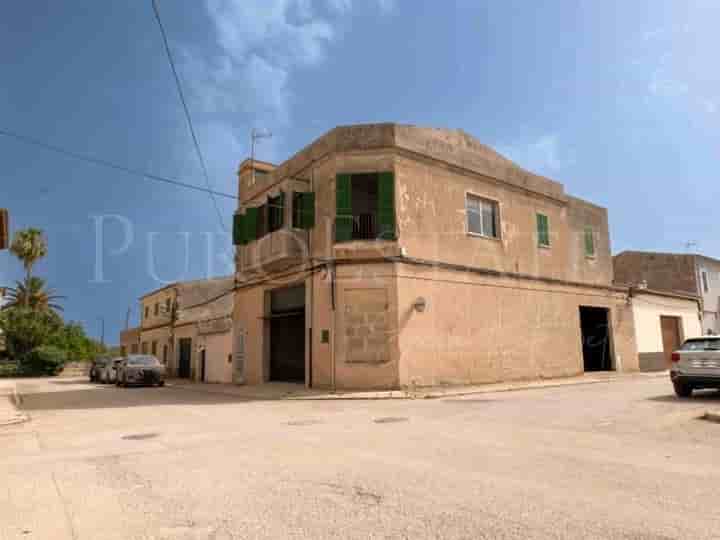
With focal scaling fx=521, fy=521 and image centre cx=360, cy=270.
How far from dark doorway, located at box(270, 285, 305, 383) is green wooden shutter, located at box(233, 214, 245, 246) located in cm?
232

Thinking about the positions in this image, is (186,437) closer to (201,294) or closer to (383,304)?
(383,304)

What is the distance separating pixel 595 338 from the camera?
23.1 metres

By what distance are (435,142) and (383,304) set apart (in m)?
5.91

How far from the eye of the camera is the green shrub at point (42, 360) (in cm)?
4156

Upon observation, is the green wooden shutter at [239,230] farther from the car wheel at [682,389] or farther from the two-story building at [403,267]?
the car wheel at [682,389]

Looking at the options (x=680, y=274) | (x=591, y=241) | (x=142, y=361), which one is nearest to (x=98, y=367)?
(x=142, y=361)

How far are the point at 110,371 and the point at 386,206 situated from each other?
19732mm

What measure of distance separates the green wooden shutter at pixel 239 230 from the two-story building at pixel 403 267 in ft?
0.26

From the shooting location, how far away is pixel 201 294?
35562mm

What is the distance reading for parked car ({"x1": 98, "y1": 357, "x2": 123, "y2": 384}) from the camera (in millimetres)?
26344

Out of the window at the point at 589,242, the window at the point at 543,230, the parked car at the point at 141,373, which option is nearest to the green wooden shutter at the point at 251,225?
the parked car at the point at 141,373

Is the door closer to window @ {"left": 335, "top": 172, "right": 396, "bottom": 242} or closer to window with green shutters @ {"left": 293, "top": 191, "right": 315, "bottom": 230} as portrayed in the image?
window @ {"left": 335, "top": 172, "right": 396, "bottom": 242}

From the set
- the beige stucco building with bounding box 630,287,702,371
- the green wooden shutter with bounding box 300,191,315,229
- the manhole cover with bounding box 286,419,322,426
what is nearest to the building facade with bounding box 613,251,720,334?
the beige stucco building with bounding box 630,287,702,371

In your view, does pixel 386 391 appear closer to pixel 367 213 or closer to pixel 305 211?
pixel 367 213
